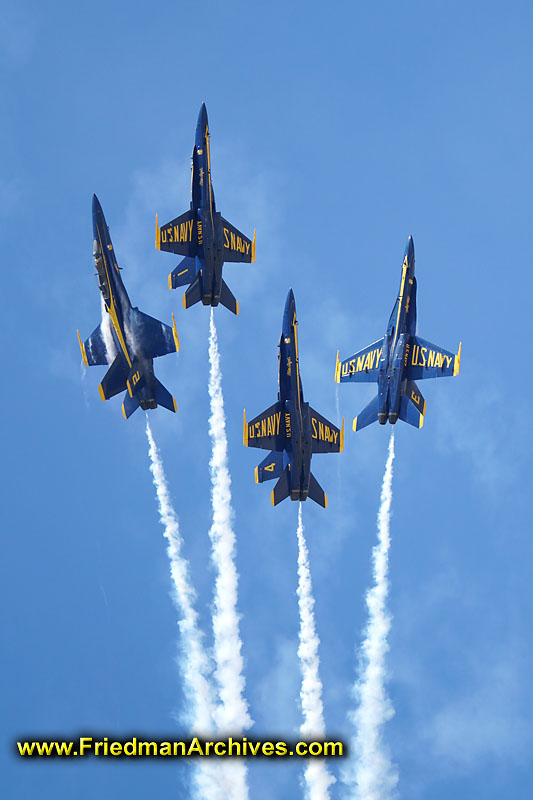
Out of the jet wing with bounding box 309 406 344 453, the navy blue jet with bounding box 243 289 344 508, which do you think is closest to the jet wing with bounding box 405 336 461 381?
the jet wing with bounding box 309 406 344 453

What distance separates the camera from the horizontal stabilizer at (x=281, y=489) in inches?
3962

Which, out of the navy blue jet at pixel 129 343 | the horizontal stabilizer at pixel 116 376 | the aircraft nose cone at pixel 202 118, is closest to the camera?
the navy blue jet at pixel 129 343

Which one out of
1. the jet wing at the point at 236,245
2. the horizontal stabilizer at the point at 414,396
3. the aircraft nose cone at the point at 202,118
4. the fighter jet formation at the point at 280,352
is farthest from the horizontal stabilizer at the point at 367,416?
the aircraft nose cone at the point at 202,118

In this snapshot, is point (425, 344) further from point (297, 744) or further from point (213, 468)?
point (297, 744)

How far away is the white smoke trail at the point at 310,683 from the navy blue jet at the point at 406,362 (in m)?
8.62

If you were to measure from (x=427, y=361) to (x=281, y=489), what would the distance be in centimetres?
1247

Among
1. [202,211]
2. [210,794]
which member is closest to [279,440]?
[202,211]

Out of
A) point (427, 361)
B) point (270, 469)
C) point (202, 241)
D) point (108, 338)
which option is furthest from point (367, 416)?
point (108, 338)

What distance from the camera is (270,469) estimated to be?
10181 cm

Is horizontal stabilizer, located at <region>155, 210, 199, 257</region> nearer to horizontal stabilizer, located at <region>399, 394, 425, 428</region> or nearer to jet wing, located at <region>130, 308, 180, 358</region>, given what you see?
jet wing, located at <region>130, 308, 180, 358</region>

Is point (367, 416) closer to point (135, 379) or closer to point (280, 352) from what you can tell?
point (280, 352)

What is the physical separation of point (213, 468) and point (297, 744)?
783 inches

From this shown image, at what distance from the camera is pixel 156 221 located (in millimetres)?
102562

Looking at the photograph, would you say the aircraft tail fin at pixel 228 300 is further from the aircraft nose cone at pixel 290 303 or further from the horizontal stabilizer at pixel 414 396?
the horizontal stabilizer at pixel 414 396
